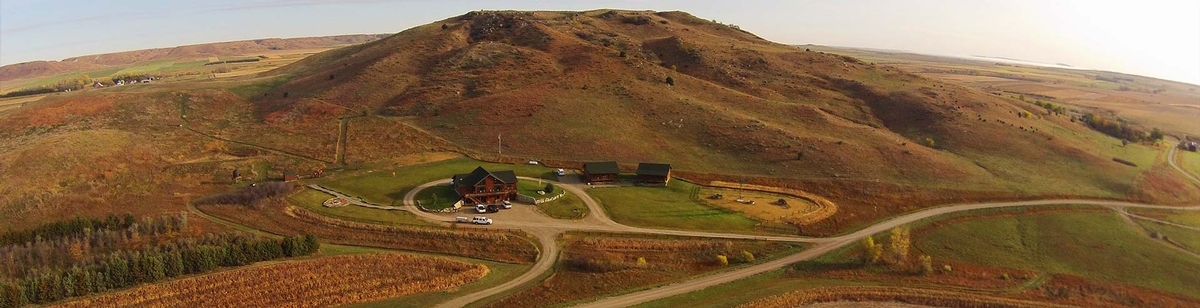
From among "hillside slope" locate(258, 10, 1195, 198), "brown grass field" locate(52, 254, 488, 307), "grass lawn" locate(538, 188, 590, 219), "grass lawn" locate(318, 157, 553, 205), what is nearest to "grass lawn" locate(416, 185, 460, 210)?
"grass lawn" locate(318, 157, 553, 205)

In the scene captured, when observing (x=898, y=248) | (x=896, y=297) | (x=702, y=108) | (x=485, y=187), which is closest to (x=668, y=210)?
(x=485, y=187)

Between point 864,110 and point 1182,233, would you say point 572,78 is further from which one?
point 1182,233

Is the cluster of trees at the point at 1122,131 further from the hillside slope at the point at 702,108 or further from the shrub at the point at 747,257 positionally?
the shrub at the point at 747,257

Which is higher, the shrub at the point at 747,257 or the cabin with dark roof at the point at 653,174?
the cabin with dark roof at the point at 653,174

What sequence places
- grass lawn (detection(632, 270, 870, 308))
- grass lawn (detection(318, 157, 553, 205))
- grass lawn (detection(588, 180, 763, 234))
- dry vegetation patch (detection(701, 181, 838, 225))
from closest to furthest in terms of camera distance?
grass lawn (detection(632, 270, 870, 308)), grass lawn (detection(588, 180, 763, 234)), dry vegetation patch (detection(701, 181, 838, 225)), grass lawn (detection(318, 157, 553, 205))

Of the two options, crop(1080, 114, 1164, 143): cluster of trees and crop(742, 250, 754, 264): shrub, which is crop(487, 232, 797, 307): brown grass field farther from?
crop(1080, 114, 1164, 143): cluster of trees

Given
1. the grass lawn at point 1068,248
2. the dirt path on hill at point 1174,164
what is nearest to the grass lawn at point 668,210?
the grass lawn at point 1068,248

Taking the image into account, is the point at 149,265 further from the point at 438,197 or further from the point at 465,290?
the point at 438,197
